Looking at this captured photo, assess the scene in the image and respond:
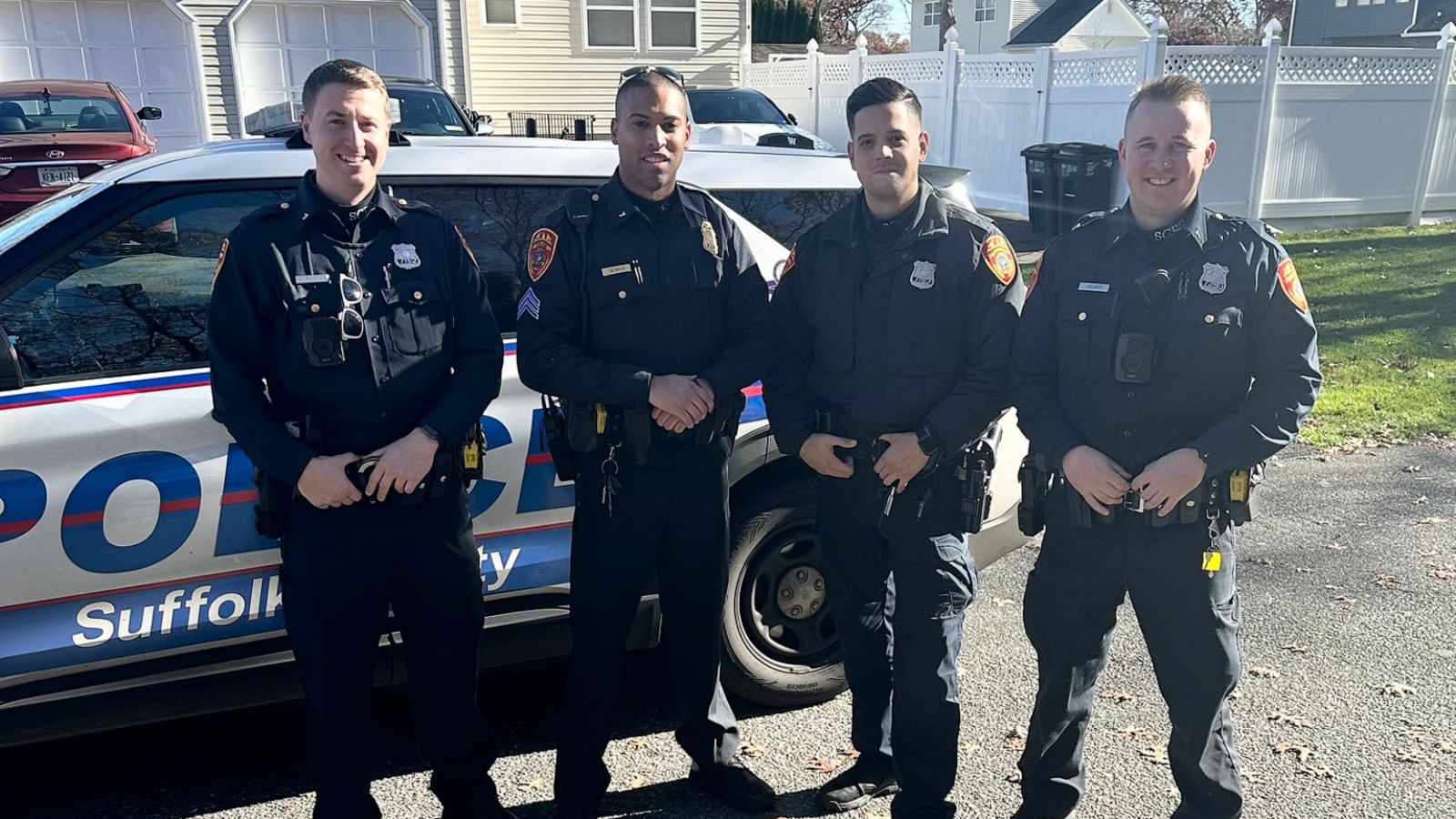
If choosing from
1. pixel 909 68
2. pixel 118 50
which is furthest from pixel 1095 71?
pixel 118 50

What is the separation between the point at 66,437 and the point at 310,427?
652mm

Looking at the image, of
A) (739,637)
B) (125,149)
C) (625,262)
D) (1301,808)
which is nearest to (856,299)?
(625,262)

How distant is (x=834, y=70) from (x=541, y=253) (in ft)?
58.1

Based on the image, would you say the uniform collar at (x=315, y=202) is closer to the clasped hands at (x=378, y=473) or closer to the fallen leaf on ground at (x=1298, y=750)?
the clasped hands at (x=378, y=473)

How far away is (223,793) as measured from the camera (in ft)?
10.1

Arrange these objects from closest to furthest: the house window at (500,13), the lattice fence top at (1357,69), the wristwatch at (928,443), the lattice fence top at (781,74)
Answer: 1. the wristwatch at (928,443)
2. the lattice fence top at (1357,69)
3. the house window at (500,13)
4. the lattice fence top at (781,74)

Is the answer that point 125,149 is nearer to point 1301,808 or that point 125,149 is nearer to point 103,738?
point 103,738

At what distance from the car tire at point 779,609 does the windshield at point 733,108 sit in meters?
12.8

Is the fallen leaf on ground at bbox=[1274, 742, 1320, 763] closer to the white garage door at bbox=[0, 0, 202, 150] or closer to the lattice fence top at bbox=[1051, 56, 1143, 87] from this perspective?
the lattice fence top at bbox=[1051, 56, 1143, 87]

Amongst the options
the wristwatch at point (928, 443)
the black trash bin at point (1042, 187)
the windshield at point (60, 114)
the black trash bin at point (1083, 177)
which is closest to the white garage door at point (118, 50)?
the windshield at point (60, 114)

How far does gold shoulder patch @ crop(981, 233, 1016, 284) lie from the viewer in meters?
2.74

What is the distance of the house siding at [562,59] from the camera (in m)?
18.3

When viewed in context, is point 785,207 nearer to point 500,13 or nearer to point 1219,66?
point 1219,66

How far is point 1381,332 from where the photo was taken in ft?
27.2
